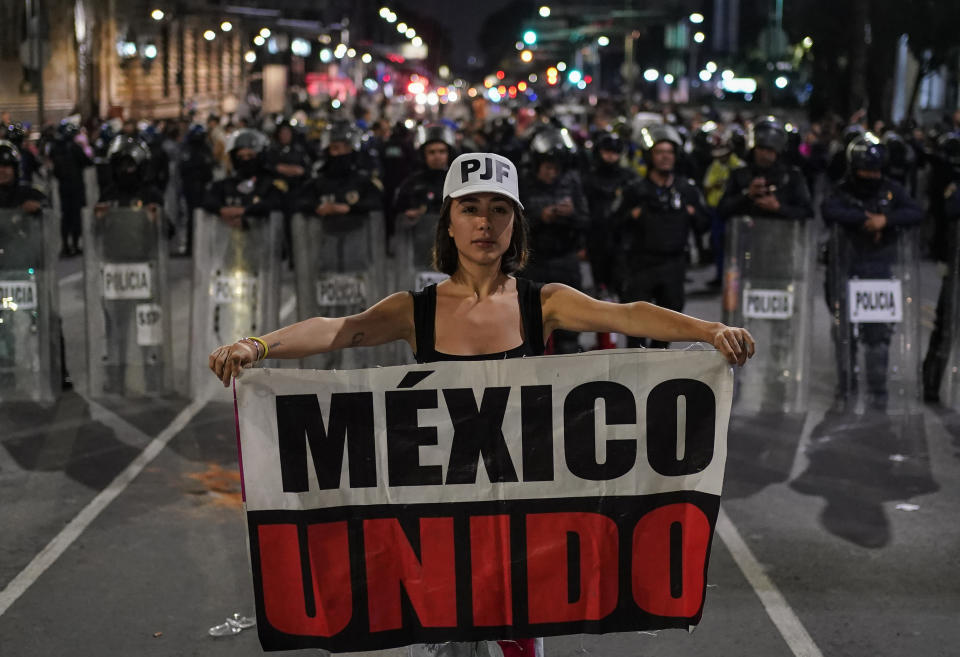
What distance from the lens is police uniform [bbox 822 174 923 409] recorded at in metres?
9.99

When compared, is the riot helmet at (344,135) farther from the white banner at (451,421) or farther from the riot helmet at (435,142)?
the white banner at (451,421)

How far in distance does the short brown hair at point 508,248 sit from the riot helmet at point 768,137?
702cm

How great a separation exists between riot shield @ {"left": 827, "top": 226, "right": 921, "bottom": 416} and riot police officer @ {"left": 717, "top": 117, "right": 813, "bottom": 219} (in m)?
0.40

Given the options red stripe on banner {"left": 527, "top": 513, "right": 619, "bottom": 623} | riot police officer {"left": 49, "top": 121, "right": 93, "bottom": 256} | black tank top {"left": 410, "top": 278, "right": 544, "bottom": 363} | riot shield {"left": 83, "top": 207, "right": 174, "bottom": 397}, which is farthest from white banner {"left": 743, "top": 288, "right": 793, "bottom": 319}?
riot police officer {"left": 49, "top": 121, "right": 93, "bottom": 256}

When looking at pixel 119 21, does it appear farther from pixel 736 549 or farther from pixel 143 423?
pixel 736 549

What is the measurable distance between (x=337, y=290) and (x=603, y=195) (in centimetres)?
313

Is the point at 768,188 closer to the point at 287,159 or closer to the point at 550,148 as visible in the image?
the point at 550,148

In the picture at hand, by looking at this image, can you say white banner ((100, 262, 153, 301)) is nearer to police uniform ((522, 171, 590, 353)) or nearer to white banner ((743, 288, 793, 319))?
police uniform ((522, 171, 590, 353))

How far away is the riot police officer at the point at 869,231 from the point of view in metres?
9.98

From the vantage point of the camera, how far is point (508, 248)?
425 centimetres

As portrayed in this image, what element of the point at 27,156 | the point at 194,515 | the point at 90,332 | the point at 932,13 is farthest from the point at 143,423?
the point at 932,13

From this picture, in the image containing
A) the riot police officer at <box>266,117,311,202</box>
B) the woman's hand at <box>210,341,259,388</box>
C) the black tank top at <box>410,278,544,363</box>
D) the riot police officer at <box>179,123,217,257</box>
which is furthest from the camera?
the riot police officer at <box>179,123,217,257</box>

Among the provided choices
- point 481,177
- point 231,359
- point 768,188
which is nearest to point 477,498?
point 231,359

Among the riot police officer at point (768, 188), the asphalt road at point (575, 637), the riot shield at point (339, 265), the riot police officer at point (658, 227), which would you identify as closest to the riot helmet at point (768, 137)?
the riot police officer at point (768, 188)
